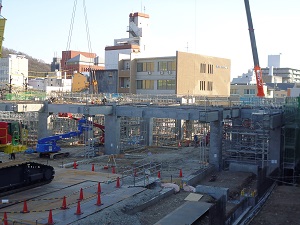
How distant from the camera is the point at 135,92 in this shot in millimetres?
63000

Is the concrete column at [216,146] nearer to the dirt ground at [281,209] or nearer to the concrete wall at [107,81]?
the dirt ground at [281,209]

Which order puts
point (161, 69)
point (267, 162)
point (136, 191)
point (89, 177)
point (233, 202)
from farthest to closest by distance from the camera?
point (161, 69) < point (267, 162) < point (89, 177) < point (233, 202) < point (136, 191)

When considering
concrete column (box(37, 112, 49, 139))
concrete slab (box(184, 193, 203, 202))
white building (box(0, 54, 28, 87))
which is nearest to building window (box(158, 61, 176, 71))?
concrete column (box(37, 112, 49, 139))

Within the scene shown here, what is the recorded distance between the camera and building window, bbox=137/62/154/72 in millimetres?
60406

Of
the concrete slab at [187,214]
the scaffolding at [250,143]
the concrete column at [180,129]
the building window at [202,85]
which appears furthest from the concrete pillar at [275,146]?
the building window at [202,85]

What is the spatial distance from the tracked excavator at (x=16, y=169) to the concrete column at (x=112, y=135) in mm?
11868

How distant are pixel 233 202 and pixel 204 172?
17.1ft

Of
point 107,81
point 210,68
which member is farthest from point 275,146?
point 107,81

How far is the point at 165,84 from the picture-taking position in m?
59.9

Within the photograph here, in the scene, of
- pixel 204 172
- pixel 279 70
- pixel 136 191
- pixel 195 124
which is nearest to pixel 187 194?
pixel 136 191

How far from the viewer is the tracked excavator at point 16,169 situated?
17594 millimetres

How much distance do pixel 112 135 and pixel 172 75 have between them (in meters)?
28.5

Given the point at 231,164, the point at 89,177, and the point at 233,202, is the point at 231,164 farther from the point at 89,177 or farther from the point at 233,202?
the point at 89,177

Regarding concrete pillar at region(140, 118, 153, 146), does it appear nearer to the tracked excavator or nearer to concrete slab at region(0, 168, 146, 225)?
concrete slab at region(0, 168, 146, 225)
